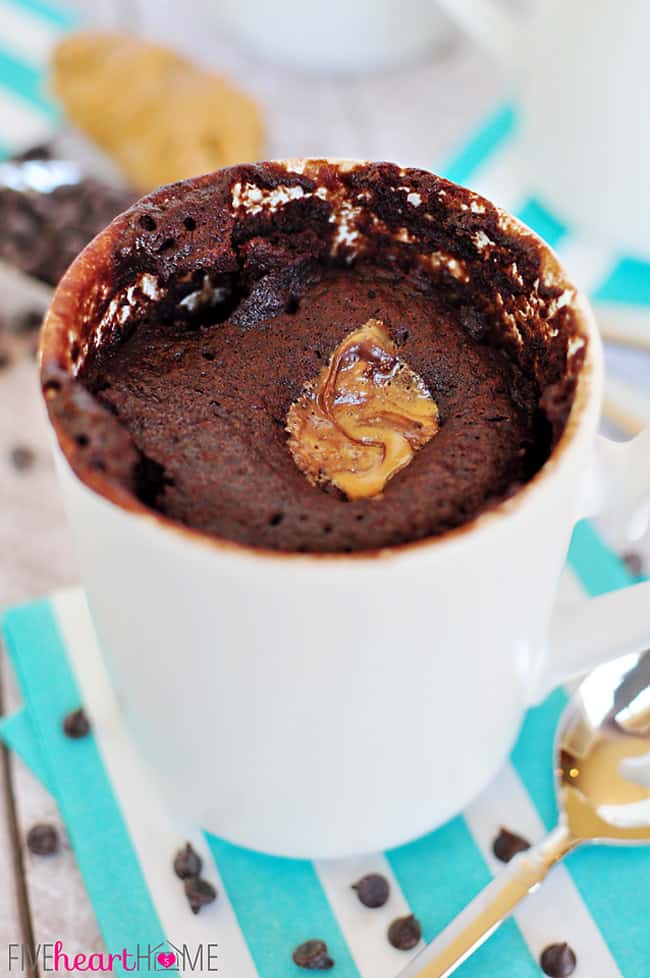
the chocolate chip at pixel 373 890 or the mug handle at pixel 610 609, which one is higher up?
the mug handle at pixel 610 609

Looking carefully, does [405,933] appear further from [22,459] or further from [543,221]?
[543,221]

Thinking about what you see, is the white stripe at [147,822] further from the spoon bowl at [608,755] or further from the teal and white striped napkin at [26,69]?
the teal and white striped napkin at [26,69]

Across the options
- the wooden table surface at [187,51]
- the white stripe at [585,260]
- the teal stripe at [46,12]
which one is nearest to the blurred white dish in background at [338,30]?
the wooden table surface at [187,51]

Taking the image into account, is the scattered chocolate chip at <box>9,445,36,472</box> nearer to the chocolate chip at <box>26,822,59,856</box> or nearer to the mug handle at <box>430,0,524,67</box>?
the chocolate chip at <box>26,822,59,856</box>

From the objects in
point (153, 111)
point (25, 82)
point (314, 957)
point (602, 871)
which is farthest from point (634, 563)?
point (25, 82)

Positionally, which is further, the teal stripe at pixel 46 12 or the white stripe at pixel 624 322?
the teal stripe at pixel 46 12

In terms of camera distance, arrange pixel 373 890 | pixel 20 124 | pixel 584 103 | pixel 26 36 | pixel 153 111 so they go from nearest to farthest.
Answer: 1. pixel 373 890
2. pixel 584 103
3. pixel 153 111
4. pixel 20 124
5. pixel 26 36
